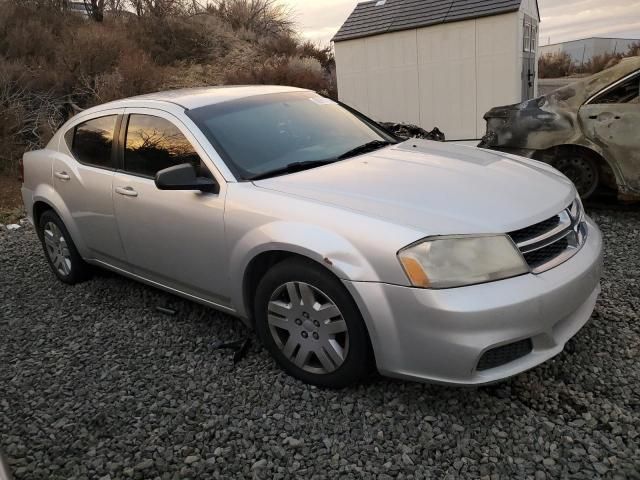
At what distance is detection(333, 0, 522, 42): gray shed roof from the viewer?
9946 mm

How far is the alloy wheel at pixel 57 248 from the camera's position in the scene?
4.68m

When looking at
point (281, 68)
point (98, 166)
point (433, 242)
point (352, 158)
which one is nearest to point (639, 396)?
point (433, 242)

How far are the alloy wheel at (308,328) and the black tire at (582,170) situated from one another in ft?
12.3

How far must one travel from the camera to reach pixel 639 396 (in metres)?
2.71

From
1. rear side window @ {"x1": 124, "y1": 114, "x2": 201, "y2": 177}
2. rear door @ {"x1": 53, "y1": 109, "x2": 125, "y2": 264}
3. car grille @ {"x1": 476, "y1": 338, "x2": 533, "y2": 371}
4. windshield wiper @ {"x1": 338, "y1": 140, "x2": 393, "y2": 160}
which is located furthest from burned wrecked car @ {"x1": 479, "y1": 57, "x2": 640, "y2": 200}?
rear door @ {"x1": 53, "y1": 109, "x2": 125, "y2": 264}

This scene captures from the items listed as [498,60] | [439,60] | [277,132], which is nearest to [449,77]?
[439,60]

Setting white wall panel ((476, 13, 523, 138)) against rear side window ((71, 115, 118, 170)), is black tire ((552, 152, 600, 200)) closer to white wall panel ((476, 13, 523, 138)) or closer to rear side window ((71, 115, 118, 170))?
rear side window ((71, 115, 118, 170))

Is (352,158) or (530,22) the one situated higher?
(530,22)

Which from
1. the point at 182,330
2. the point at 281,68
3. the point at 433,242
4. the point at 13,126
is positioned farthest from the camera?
the point at 281,68

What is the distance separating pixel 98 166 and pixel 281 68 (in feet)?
41.7

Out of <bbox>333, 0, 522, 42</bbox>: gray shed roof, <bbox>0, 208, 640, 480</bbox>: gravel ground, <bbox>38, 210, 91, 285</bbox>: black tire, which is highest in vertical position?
<bbox>333, 0, 522, 42</bbox>: gray shed roof

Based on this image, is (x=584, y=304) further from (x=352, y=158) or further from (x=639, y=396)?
(x=352, y=158)

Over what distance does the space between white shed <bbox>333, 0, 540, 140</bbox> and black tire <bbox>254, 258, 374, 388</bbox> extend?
8393mm

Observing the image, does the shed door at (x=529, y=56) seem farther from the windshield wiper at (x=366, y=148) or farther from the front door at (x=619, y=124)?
the windshield wiper at (x=366, y=148)
